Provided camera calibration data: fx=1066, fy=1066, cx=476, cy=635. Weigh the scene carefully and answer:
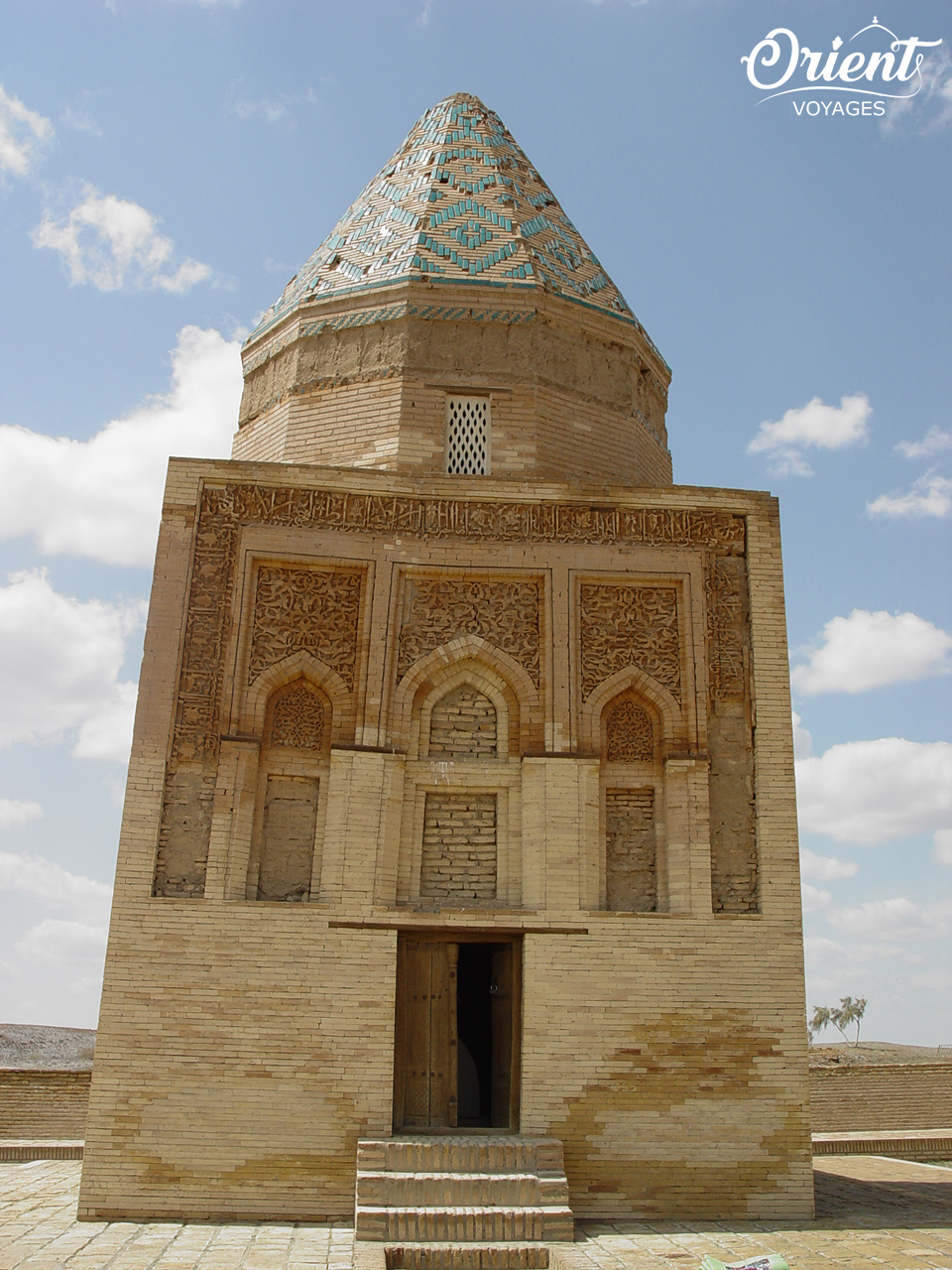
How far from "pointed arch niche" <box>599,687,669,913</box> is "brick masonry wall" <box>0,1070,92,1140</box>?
6.31m

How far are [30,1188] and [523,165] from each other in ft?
32.4

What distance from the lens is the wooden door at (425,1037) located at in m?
7.05

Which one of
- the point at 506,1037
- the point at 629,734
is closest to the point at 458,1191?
the point at 506,1037

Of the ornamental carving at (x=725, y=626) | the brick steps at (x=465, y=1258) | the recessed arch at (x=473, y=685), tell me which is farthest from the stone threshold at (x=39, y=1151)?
the ornamental carving at (x=725, y=626)

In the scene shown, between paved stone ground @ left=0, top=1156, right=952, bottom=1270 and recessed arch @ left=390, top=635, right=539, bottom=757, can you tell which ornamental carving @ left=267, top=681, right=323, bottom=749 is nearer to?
recessed arch @ left=390, top=635, right=539, bottom=757

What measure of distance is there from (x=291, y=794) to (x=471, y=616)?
1816 millimetres

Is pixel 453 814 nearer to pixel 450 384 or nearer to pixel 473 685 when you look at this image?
pixel 473 685

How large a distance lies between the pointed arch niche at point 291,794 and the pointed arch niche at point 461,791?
609 mm

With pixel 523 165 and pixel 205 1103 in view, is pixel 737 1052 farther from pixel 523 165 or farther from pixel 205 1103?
pixel 523 165

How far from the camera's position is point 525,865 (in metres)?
7.30

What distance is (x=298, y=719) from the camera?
24.9 ft

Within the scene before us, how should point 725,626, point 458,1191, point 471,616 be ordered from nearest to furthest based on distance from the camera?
point 458,1191 < point 471,616 < point 725,626

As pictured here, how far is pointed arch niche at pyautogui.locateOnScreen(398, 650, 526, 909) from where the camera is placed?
7.39 meters

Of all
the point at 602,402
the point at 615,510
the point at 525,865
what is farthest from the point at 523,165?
the point at 525,865
